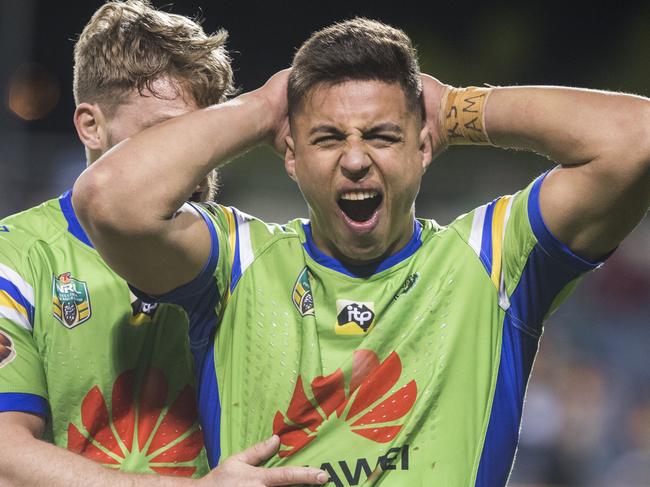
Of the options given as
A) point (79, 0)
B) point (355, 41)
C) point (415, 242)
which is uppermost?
point (79, 0)

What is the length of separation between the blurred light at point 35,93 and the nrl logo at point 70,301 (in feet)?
25.0

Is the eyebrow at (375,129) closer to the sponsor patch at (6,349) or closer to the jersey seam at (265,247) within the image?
the jersey seam at (265,247)

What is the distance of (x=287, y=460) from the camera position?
2.35 metres

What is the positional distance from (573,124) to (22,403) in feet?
4.92

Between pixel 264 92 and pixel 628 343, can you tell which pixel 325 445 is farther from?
pixel 628 343

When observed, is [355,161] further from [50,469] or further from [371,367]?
[50,469]

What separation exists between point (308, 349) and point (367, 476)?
0.32 metres

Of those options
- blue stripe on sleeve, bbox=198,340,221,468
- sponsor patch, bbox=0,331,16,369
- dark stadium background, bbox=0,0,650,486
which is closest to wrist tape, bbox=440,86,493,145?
blue stripe on sleeve, bbox=198,340,221,468

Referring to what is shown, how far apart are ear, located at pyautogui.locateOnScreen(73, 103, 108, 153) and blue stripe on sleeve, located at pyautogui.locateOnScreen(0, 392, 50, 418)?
2.75 feet

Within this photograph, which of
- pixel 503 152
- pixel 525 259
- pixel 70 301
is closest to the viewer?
pixel 525 259

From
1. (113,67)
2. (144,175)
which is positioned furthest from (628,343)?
(144,175)

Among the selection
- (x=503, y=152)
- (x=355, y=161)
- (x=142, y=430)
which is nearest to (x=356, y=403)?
(x=355, y=161)

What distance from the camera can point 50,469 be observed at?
97.3 inches

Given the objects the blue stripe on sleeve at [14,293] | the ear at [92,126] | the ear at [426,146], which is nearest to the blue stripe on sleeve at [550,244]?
the ear at [426,146]
